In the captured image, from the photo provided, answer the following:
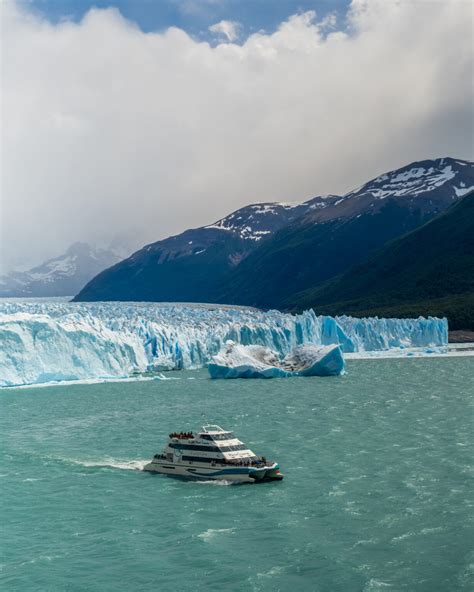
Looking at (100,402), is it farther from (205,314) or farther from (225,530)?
(205,314)

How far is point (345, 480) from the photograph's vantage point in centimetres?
3400

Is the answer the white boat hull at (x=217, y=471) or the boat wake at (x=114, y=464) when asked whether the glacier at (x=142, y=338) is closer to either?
the boat wake at (x=114, y=464)

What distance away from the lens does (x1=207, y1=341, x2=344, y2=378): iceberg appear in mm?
81375

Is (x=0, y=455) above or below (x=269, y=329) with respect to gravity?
below

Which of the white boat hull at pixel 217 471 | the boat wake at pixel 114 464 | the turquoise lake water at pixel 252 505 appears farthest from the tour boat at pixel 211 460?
the boat wake at pixel 114 464

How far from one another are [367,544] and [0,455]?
78.4 feet

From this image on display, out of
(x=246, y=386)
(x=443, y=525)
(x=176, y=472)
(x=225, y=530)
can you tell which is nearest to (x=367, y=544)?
(x=443, y=525)

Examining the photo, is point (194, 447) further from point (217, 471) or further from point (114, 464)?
point (114, 464)

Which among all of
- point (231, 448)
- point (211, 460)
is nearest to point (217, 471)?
point (211, 460)

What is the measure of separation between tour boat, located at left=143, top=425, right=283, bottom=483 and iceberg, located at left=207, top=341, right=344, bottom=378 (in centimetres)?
4352

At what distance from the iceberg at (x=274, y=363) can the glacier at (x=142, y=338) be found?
8850 millimetres

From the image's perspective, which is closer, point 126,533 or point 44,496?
point 126,533

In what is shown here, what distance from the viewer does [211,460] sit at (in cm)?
3650

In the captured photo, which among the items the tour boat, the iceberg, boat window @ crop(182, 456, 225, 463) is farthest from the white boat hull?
the iceberg
